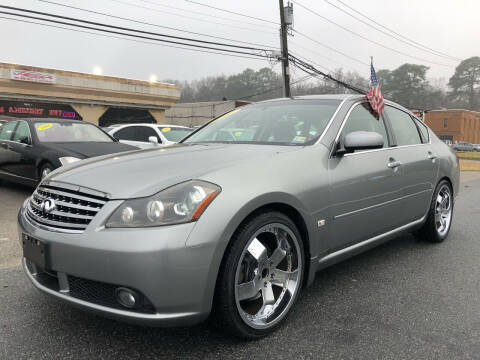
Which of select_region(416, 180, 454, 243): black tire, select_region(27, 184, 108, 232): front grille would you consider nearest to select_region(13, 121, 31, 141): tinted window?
select_region(27, 184, 108, 232): front grille

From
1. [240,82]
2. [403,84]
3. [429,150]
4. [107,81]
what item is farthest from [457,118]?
[429,150]

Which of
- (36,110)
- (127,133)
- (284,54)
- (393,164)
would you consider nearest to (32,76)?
(36,110)

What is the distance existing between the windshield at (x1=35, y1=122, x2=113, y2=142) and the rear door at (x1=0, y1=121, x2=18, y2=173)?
2.37ft

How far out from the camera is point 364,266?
12.7 ft

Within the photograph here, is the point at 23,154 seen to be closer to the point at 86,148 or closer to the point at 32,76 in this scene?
the point at 86,148

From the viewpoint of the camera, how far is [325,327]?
2.64 meters

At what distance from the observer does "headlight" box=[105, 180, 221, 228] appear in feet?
6.84

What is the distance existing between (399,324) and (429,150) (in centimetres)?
227

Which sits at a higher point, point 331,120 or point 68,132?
point 68,132

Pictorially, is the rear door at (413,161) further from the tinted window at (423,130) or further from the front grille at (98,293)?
the front grille at (98,293)

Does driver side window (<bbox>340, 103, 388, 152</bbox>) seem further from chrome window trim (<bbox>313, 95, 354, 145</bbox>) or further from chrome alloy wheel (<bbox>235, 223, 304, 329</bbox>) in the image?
chrome alloy wheel (<bbox>235, 223, 304, 329</bbox>)

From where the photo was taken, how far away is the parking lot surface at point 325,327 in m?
2.32

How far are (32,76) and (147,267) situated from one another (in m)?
22.9

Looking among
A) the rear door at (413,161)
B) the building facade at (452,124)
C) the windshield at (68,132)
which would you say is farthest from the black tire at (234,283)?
the building facade at (452,124)
